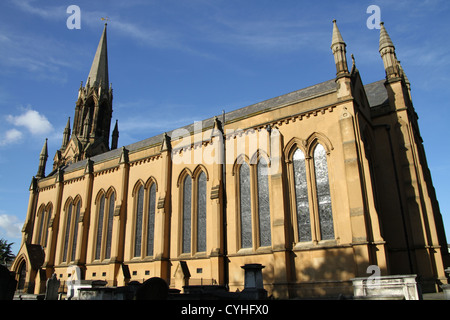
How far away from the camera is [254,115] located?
2133cm

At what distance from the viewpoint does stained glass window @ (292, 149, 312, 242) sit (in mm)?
17953

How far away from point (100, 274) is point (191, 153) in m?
11.9

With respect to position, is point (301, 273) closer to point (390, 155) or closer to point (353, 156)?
point (353, 156)

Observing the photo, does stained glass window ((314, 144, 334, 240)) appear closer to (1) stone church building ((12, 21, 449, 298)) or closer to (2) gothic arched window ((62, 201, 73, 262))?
(1) stone church building ((12, 21, 449, 298))

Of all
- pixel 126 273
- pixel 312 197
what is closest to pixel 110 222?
pixel 126 273

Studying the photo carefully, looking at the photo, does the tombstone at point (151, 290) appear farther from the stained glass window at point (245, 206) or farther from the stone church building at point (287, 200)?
the stained glass window at point (245, 206)

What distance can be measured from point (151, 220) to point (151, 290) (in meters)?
15.9

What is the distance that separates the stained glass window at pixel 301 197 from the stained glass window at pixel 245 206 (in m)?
3.06

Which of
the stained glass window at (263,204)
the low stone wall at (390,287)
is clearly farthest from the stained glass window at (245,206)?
the low stone wall at (390,287)

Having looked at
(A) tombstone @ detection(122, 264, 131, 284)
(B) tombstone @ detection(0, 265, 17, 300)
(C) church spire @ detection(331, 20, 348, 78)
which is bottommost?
(B) tombstone @ detection(0, 265, 17, 300)

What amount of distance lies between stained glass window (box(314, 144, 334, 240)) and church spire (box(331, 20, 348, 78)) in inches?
168

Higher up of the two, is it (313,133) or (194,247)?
(313,133)

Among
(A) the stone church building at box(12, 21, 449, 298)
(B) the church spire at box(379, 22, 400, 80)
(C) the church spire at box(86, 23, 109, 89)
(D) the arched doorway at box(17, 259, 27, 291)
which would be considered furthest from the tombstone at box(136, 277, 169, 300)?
(C) the church spire at box(86, 23, 109, 89)
